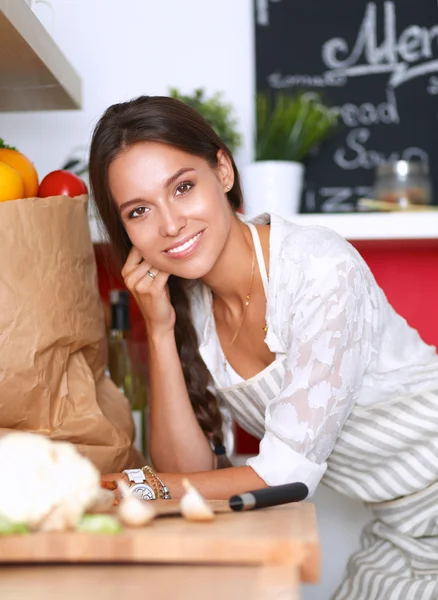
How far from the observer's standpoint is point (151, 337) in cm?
133

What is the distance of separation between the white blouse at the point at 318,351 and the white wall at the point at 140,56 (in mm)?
537

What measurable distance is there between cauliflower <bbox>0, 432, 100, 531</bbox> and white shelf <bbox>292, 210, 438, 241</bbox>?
1062mm

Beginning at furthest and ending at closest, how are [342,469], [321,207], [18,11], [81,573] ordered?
[321,207], [342,469], [18,11], [81,573]

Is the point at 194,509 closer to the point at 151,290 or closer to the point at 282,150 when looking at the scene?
the point at 151,290

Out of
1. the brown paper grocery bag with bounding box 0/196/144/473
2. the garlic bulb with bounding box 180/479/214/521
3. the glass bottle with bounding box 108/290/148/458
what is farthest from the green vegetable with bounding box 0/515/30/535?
the glass bottle with bounding box 108/290/148/458

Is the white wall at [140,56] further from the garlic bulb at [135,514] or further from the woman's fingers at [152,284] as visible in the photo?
the garlic bulb at [135,514]

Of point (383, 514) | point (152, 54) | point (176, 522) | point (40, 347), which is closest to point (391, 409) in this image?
point (383, 514)

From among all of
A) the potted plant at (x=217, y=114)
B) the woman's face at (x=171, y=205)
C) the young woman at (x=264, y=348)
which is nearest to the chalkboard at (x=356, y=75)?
the potted plant at (x=217, y=114)

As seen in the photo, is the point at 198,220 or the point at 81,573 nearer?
the point at 81,573

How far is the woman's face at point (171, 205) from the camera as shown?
1103 mm

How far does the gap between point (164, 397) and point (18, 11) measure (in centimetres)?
65

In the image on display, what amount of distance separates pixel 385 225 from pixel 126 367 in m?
0.58

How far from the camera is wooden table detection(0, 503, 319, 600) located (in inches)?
19.0

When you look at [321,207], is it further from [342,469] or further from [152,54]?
[342,469]
